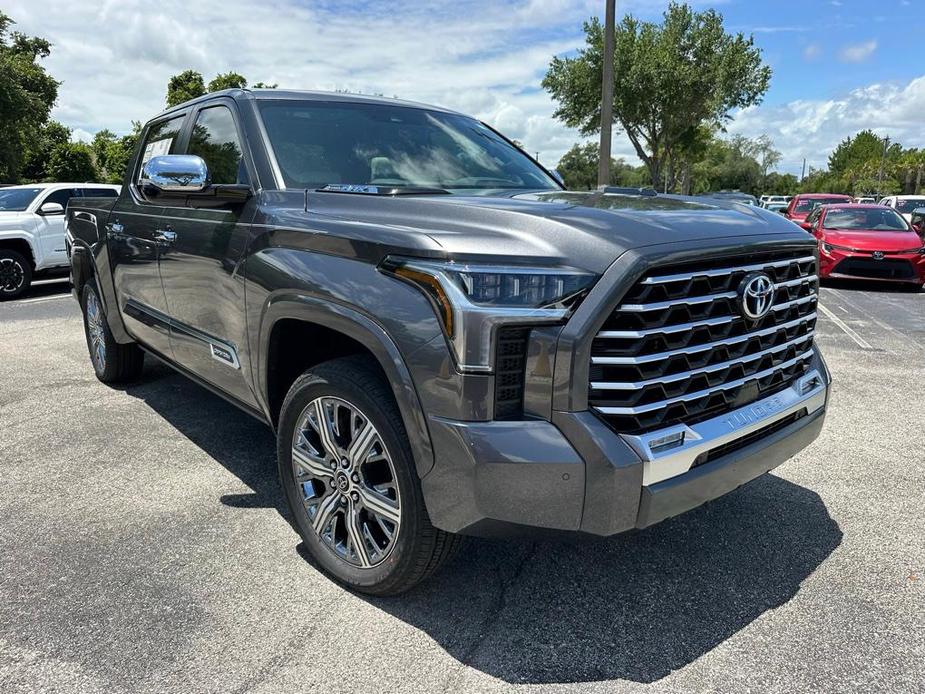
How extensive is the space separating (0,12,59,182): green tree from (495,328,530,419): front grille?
2341 centimetres

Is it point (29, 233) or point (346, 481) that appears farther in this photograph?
point (29, 233)

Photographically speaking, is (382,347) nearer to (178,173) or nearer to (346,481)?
(346,481)

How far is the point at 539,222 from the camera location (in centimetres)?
227

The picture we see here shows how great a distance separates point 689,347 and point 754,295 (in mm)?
357

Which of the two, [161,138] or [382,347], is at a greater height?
[161,138]

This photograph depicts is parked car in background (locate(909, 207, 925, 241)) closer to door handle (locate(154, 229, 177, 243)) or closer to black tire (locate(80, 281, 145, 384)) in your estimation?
black tire (locate(80, 281, 145, 384))

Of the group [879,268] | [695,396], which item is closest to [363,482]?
[695,396]

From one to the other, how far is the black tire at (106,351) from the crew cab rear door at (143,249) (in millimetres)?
650

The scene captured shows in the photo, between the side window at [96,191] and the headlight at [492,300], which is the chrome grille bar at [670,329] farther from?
the side window at [96,191]

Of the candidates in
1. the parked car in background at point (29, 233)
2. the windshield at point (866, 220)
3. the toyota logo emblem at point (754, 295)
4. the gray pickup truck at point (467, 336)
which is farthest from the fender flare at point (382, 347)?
the windshield at point (866, 220)

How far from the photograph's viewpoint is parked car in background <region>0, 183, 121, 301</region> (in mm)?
11234

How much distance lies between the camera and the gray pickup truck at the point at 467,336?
6.98 feet

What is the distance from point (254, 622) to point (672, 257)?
1.89 meters

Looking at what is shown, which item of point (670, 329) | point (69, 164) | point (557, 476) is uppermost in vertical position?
point (670, 329)
